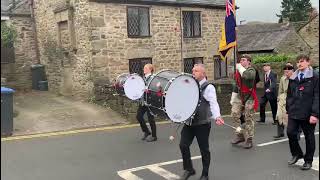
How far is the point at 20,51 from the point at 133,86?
11387 mm

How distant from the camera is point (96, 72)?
16.9m

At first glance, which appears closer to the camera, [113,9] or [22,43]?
[113,9]

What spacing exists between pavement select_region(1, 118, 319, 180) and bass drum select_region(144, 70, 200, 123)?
3.51 ft

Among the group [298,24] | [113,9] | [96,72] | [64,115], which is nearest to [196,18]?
[113,9]

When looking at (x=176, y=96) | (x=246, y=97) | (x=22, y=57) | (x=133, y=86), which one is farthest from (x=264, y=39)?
(x=176, y=96)

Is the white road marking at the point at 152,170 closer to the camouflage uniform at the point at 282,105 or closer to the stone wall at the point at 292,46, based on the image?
the camouflage uniform at the point at 282,105

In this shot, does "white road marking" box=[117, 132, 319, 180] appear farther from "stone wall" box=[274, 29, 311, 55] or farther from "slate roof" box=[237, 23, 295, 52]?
"slate roof" box=[237, 23, 295, 52]

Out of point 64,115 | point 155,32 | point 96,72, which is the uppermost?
point 155,32

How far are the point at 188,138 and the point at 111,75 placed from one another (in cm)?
1094

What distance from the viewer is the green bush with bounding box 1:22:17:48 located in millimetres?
17547

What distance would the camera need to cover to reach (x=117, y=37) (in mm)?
17562

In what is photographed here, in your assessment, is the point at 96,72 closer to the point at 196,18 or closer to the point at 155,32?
the point at 155,32

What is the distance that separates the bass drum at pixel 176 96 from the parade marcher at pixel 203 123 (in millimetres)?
111

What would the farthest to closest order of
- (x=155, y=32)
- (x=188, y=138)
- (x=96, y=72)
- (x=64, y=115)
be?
(x=155, y=32), (x=96, y=72), (x=64, y=115), (x=188, y=138)
